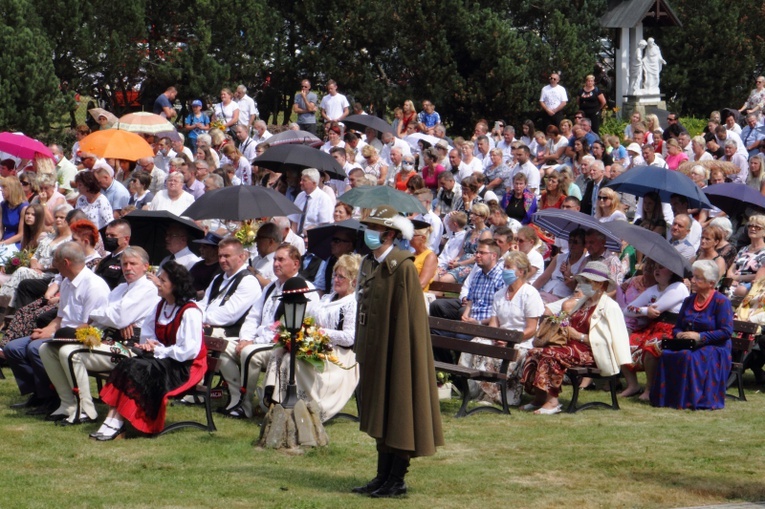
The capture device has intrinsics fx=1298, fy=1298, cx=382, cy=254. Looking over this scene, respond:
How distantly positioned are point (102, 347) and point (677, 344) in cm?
501

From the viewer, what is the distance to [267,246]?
509 inches

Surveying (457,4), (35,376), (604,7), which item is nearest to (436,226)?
(35,376)

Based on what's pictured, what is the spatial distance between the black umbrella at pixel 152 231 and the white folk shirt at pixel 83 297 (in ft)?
7.85

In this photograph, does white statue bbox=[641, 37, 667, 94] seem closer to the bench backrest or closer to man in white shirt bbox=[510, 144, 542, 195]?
man in white shirt bbox=[510, 144, 542, 195]

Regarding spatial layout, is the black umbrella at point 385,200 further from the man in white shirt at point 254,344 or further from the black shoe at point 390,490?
the black shoe at point 390,490

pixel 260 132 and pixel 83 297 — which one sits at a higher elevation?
pixel 260 132

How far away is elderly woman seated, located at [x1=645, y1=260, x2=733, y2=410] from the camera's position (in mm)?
11422

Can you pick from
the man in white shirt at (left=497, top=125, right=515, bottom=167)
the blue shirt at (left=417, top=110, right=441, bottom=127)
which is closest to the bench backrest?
the man in white shirt at (left=497, top=125, right=515, bottom=167)

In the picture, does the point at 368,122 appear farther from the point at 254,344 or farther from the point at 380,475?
the point at 380,475

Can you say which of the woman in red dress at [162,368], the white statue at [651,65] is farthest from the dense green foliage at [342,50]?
the woman in red dress at [162,368]

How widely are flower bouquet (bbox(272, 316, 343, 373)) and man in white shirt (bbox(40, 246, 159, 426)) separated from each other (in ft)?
3.84

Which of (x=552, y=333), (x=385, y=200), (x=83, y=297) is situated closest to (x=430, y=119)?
(x=385, y=200)

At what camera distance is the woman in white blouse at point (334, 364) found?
10336mm

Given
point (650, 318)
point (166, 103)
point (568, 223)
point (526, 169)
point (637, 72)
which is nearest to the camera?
point (650, 318)
